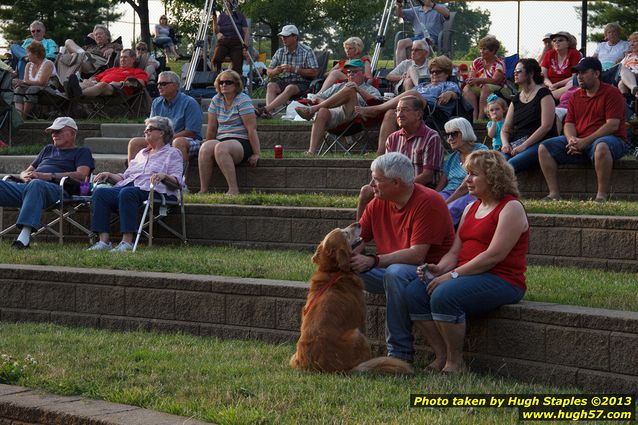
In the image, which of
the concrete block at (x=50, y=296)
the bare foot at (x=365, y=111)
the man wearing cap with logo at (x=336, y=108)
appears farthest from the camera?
the man wearing cap with logo at (x=336, y=108)

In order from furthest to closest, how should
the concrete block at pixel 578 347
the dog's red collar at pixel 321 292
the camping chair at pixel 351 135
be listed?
the camping chair at pixel 351 135 → the dog's red collar at pixel 321 292 → the concrete block at pixel 578 347

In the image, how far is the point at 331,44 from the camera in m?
53.9

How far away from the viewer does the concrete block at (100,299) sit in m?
8.53

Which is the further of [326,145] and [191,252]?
[326,145]

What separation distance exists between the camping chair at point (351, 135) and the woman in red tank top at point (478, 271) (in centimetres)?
626

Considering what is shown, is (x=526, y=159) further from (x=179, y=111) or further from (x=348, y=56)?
(x=348, y=56)

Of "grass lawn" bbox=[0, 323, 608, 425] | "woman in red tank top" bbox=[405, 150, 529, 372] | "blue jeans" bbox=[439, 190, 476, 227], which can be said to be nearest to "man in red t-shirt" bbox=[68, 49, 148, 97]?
"blue jeans" bbox=[439, 190, 476, 227]

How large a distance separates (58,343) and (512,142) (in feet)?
17.3

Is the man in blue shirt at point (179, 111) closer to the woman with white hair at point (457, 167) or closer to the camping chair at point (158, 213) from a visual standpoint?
the camping chair at point (158, 213)

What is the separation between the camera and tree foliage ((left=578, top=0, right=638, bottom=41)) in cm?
2962

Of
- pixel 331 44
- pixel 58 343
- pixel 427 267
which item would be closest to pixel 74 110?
pixel 58 343

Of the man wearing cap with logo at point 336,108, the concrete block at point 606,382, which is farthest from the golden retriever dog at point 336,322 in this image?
the man wearing cap with logo at point 336,108

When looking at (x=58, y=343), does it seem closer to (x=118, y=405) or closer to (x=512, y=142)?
(x=118, y=405)

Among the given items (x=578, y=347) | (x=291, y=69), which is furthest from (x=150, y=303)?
(x=291, y=69)
